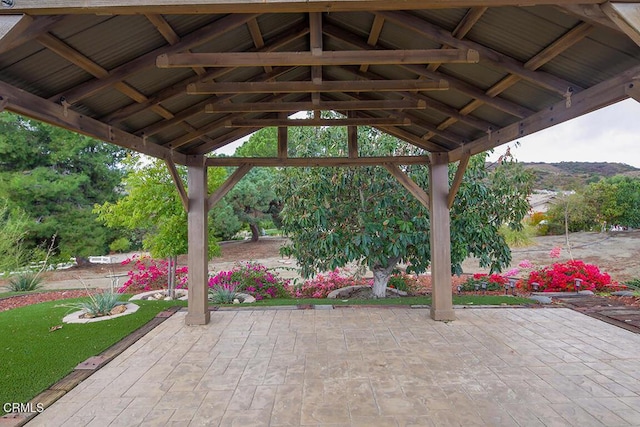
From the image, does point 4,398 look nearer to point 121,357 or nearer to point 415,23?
point 121,357

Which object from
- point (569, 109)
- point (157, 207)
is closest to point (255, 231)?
point (157, 207)

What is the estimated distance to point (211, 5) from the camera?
5.64ft

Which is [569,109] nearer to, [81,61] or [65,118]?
[81,61]

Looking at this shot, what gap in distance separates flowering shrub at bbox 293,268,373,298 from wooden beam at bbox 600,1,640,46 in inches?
243

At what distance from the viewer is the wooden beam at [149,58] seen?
9.38ft

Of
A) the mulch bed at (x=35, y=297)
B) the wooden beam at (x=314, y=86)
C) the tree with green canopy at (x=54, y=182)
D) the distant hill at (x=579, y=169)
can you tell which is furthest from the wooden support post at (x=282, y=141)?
the distant hill at (x=579, y=169)

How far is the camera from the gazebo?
1.78 m

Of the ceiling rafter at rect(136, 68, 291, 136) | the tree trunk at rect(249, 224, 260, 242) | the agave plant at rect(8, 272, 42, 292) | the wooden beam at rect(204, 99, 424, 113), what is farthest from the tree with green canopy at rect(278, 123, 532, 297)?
the tree trunk at rect(249, 224, 260, 242)

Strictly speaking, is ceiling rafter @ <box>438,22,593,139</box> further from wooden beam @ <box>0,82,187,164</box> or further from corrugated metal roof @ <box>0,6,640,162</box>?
wooden beam @ <box>0,82,187,164</box>

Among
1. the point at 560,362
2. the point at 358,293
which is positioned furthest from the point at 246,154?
the point at 560,362

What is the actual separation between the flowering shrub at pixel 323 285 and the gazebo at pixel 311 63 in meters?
3.09

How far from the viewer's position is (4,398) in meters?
2.81

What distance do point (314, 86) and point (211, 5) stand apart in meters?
1.89

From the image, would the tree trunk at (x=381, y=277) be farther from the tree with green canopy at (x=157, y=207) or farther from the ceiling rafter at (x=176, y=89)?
the ceiling rafter at (x=176, y=89)
